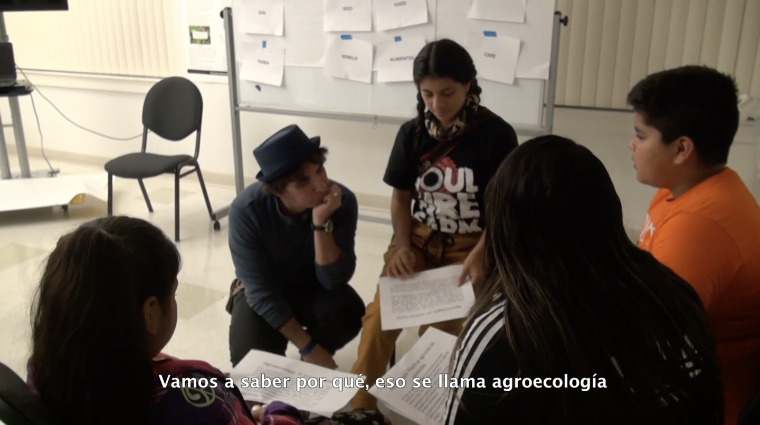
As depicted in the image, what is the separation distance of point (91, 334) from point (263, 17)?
2.51m

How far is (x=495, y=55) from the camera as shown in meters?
2.54

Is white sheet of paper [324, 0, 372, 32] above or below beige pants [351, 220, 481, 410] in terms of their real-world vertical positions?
above

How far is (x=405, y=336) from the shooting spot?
7.31 ft

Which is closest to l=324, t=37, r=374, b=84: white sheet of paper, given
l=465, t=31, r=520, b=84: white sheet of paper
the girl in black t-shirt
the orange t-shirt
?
l=465, t=31, r=520, b=84: white sheet of paper

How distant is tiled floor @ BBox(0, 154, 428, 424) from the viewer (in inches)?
85.7

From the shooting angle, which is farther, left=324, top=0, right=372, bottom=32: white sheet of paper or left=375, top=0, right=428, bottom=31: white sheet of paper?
left=324, top=0, right=372, bottom=32: white sheet of paper

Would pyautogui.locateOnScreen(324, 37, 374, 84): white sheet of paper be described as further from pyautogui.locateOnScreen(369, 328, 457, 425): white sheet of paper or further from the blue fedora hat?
pyautogui.locateOnScreen(369, 328, 457, 425): white sheet of paper

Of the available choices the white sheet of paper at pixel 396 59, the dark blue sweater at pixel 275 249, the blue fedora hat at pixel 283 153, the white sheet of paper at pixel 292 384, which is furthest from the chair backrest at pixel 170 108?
the white sheet of paper at pixel 292 384

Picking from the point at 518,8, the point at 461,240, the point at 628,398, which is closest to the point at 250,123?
the point at 518,8

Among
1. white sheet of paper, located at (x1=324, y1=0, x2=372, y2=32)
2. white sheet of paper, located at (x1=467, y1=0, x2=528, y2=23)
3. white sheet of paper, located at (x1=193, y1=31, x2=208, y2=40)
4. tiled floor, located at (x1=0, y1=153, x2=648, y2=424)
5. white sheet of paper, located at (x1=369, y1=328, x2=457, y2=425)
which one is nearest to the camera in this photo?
white sheet of paper, located at (x1=369, y1=328, x2=457, y2=425)

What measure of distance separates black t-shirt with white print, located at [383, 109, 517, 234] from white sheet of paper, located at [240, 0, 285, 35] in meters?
1.46

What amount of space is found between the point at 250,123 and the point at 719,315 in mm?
3127

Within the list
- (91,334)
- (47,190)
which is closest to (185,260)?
(47,190)

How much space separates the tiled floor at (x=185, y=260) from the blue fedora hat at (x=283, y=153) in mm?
694
